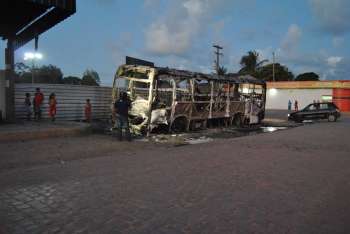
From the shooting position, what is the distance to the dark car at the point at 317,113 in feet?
89.0

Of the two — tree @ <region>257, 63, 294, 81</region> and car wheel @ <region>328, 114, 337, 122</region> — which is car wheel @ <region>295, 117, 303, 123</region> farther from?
tree @ <region>257, 63, 294, 81</region>

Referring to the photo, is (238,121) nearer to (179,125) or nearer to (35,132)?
(179,125)

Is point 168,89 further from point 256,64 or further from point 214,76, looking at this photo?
point 256,64

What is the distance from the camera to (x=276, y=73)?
3113 inches

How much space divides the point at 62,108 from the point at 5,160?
10230 millimetres

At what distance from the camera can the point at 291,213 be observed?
16.4 feet

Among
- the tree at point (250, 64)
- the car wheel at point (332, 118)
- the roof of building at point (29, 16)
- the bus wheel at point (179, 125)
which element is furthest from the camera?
the tree at point (250, 64)

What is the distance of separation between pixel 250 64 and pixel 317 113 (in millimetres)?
49462

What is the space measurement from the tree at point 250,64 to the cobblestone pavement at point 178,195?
66.8 m

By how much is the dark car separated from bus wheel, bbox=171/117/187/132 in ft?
44.8

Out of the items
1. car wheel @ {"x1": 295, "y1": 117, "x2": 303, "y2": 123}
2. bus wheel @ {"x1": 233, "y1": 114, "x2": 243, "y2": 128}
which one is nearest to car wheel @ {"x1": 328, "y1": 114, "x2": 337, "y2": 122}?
car wheel @ {"x1": 295, "y1": 117, "x2": 303, "y2": 123}

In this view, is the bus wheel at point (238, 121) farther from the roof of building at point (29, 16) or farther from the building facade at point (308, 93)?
the building facade at point (308, 93)

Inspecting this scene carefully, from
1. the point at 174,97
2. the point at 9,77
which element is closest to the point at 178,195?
the point at 174,97

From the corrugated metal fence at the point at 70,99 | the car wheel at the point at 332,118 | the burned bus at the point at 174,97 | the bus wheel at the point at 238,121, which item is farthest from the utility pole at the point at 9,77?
the car wheel at the point at 332,118
